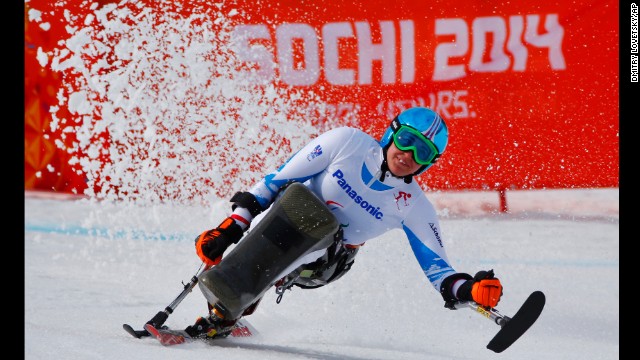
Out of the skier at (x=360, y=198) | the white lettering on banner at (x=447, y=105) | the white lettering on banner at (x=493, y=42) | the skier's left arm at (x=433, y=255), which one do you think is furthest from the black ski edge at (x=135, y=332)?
the white lettering on banner at (x=493, y=42)

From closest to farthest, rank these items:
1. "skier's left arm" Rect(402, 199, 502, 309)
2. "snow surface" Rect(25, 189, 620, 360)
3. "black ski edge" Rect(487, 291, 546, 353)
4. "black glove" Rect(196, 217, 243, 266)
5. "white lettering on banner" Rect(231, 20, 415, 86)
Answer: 1. "black ski edge" Rect(487, 291, 546, 353)
2. "black glove" Rect(196, 217, 243, 266)
3. "skier's left arm" Rect(402, 199, 502, 309)
4. "snow surface" Rect(25, 189, 620, 360)
5. "white lettering on banner" Rect(231, 20, 415, 86)

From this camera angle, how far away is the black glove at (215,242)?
11.8ft

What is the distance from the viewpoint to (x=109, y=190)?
7605 mm

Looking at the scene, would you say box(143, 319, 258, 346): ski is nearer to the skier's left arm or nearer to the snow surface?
the snow surface

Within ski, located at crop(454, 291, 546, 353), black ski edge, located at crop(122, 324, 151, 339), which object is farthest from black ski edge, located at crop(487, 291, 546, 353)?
black ski edge, located at crop(122, 324, 151, 339)

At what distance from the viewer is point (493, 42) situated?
7.14 metres

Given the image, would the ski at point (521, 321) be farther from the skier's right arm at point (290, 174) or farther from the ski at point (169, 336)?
the ski at point (169, 336)

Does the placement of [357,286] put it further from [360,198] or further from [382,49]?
[382,49]

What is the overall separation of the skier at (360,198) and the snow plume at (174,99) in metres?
3.06

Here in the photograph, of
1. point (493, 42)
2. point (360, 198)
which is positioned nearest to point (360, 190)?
point (360, 198)

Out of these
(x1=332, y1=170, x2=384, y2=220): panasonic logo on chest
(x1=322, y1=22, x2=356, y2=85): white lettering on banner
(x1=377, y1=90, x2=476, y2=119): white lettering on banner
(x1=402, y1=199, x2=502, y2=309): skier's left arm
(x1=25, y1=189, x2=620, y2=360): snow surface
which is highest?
(x1=322, y1=22, x2=356, y2=85): white lettering on banner

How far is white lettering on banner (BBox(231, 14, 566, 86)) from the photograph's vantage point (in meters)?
7.13
